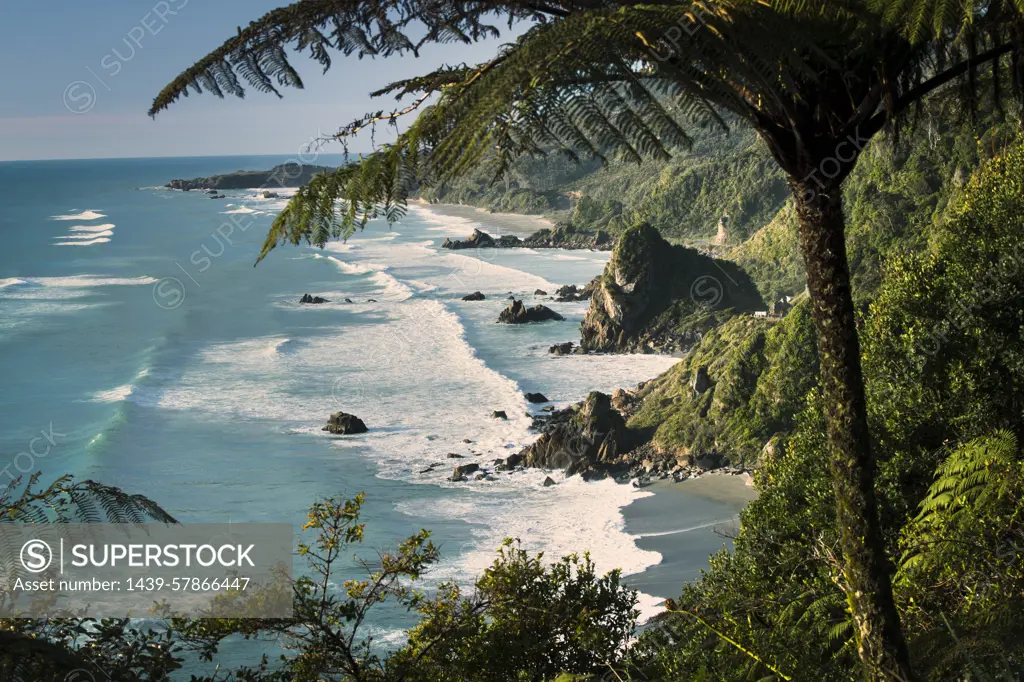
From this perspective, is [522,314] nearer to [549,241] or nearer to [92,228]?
[549,241]

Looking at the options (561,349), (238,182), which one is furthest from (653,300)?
(238,182)

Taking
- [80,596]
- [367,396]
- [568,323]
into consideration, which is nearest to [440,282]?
[568,323]

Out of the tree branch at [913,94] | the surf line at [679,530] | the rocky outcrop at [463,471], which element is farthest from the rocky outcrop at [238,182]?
the tree branch at [913,94]

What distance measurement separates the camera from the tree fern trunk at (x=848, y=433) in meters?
4.40

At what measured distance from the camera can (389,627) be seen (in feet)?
59.4

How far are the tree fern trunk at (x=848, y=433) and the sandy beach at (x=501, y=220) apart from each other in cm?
9378

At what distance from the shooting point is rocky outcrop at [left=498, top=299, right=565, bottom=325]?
52969mm

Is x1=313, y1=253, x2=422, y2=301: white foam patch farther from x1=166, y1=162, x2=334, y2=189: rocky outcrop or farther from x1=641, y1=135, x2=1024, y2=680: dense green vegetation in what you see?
x1=166, y1=162, x2=334, y2=189: rocky outcrop

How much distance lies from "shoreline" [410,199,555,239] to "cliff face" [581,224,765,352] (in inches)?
1979

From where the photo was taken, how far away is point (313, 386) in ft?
134

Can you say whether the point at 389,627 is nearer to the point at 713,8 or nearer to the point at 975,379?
the point at 975,379

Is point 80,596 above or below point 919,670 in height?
below

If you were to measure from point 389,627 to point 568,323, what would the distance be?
35623 mm

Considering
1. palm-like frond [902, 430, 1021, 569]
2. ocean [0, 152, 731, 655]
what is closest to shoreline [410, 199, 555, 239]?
ocean [0, 152, 731, 655]
